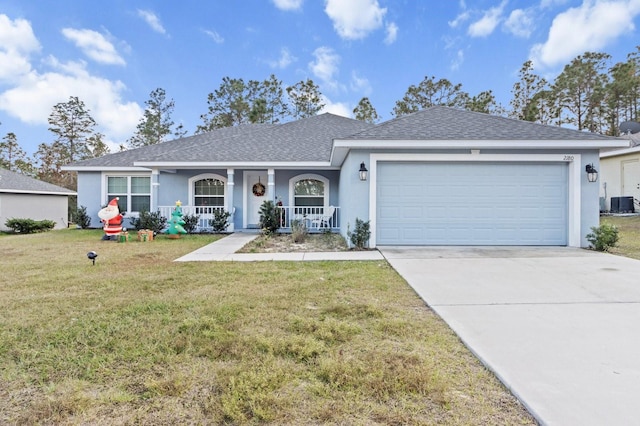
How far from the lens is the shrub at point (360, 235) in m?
8.17

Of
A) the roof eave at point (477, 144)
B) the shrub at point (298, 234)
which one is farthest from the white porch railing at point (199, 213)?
the roof eave at point (477, 144)

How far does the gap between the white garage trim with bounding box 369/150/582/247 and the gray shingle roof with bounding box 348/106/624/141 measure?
1.45 feet

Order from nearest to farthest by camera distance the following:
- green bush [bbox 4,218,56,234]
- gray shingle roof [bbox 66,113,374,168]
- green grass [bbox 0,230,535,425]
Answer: green grass [bbox 0,230,535,425]
gray shingle roof [bbox 66,113,374,168]
green bush [bbox 4,218,56,234]

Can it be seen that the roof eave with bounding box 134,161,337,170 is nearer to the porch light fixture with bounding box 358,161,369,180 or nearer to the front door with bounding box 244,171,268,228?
the front door with bounding box 244,171,268,228

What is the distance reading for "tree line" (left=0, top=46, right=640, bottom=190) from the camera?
23844mm

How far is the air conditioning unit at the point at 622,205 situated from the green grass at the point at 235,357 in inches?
668

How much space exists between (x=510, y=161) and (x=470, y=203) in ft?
4.66

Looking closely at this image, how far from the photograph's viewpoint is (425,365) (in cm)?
245

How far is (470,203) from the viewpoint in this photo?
333 inches

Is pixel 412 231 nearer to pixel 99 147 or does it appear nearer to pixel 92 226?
pixel 92 226

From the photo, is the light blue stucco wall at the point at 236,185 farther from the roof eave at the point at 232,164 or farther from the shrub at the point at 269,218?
the shrub at the point at 269,218

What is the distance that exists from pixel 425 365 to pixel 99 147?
35.5 metres

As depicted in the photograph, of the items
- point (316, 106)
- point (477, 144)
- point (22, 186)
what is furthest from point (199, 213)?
point (316, 106)

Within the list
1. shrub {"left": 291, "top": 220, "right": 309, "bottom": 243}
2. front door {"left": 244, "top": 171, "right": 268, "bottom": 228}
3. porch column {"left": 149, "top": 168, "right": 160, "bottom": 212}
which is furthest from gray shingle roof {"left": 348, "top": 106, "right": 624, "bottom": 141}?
porch column {"left": 149, "top": 168, "right": 160, "bottom": 212}
